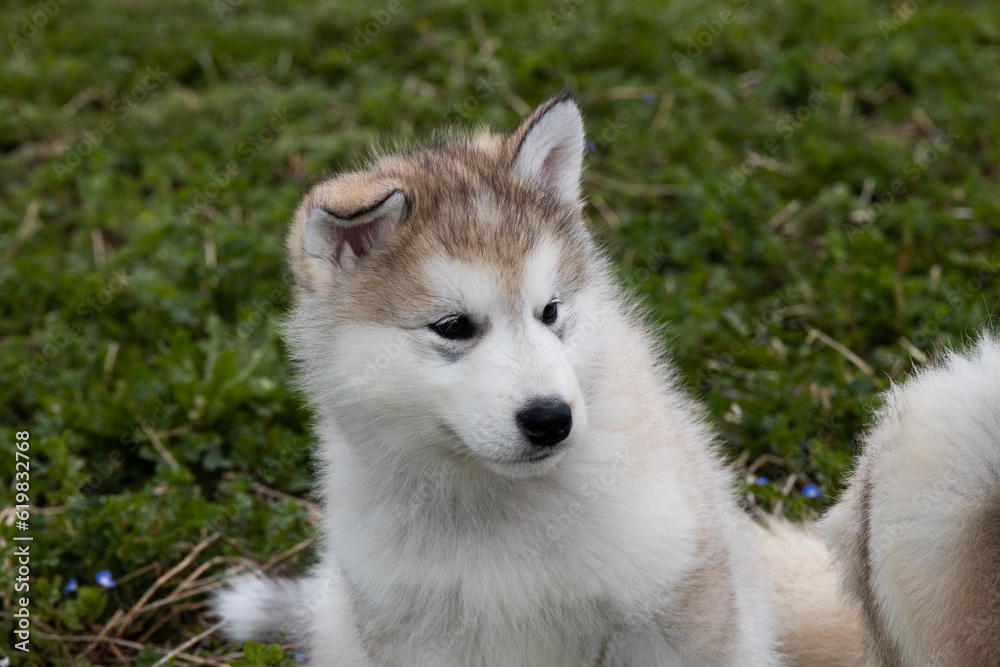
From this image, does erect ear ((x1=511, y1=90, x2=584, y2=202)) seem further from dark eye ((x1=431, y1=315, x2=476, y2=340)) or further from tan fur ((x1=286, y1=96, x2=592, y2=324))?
dark eye ((x1=431, y1=315, x2=476, y2=340))

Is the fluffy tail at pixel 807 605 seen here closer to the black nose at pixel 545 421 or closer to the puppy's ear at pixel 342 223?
the black nose at pixel 545 421

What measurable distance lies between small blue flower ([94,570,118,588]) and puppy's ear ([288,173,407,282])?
5.70 ft

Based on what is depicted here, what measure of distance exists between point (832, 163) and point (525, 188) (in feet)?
12.6

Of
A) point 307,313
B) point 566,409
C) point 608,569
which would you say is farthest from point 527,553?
point 307,313

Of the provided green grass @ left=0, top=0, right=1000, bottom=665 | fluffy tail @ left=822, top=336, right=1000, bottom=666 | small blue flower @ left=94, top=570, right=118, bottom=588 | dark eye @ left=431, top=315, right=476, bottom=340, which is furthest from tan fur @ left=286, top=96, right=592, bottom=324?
small blue flower @ left=94, top=570, right=118, bottom=588

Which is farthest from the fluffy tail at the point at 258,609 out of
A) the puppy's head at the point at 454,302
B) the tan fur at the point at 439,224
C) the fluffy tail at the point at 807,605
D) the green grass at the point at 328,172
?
the fluffy tail at the point at 807,605

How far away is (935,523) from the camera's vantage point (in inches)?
105

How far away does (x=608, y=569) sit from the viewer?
3010mm

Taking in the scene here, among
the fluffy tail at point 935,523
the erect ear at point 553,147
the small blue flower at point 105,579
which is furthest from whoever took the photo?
the small blue flower at point 105,579

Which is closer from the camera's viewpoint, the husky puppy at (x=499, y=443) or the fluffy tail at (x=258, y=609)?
the husky puppy at (x=499, y=443)

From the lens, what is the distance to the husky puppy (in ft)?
9.81

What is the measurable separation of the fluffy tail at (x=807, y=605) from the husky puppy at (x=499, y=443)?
42 millimetres

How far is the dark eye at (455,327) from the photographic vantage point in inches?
118

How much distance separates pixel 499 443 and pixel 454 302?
440mm
